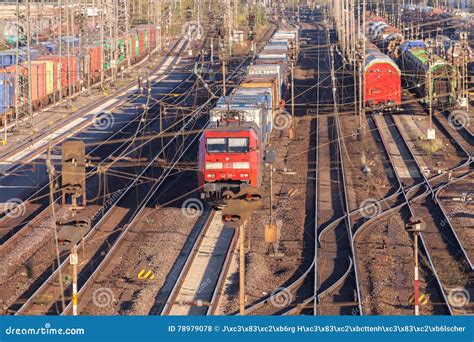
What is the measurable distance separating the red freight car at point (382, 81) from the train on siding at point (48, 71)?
13.3 meters

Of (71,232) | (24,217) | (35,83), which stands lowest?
(24,217)

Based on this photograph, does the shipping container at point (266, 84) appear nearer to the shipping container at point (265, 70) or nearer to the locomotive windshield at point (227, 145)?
the shipping container at point (265, 70)

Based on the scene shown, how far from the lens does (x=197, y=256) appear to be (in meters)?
18.9

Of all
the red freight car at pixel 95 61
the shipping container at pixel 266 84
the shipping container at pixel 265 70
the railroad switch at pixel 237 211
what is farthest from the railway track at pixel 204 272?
the red freight car at pixel 95 61

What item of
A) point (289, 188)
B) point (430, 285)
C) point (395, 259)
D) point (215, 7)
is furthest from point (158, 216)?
point (215, 7)

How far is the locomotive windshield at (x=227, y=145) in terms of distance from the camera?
21.7 metres

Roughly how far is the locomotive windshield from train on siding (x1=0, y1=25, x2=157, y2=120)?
13532mm

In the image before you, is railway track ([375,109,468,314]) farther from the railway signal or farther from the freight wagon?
the freight wagon

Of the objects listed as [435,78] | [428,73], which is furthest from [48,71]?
[435,78]

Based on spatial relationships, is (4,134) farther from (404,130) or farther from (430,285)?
(430,285)

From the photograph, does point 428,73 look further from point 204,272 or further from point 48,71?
point 204,272

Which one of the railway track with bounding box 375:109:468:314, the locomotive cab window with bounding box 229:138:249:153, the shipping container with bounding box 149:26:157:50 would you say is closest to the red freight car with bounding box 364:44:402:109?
the railway track with bounding box 375:109:468:314

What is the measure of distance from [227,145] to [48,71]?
2249 cm

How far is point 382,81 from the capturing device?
39.4 meters
